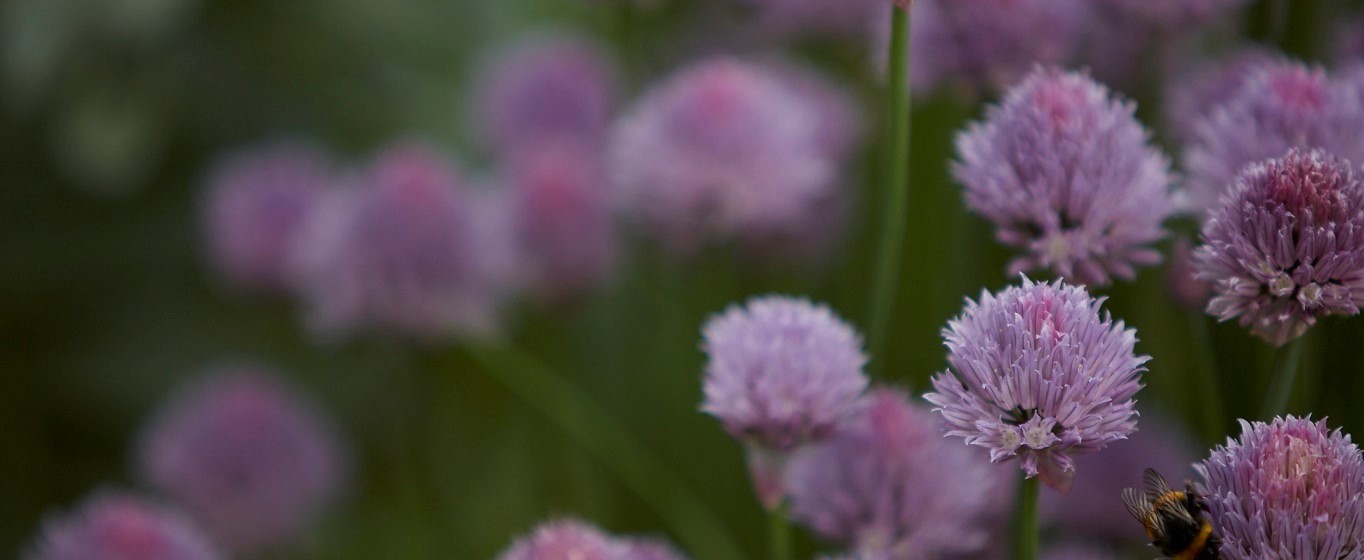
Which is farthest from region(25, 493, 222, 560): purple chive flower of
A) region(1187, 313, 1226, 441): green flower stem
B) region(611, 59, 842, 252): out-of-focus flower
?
region(1187, 313, 1226, 441): green flower stem

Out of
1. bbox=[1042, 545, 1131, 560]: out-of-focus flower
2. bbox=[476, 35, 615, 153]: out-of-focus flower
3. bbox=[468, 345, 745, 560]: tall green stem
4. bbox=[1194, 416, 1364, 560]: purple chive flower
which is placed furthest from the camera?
bbox=[476, 35, 615, 153]: out-of-focus flower

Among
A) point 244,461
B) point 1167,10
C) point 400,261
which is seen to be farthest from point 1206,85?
point 244,461

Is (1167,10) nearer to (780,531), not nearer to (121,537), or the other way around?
(780,531)

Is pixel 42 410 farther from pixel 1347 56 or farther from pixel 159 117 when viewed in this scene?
pixel 1347 56

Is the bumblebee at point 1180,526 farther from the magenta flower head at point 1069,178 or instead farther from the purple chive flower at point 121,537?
the purple chive flower at point 121,537

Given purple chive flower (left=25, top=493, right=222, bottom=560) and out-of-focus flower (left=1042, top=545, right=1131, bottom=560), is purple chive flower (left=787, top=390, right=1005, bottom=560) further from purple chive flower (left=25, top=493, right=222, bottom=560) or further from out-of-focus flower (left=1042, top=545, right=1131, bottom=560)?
purple chive flower (left=25, top=493, right=222, bottom=560)

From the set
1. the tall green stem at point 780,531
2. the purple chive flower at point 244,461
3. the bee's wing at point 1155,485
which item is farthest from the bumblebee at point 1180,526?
the purple chive flower at point 244,461
